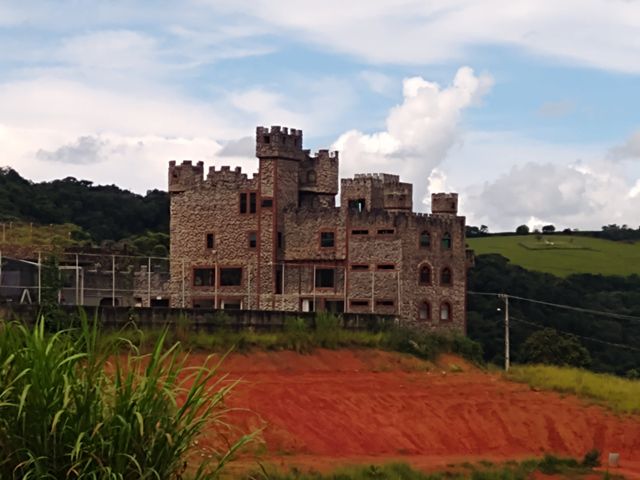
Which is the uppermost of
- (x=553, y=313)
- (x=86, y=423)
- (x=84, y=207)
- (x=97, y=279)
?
(x=84, y=207)

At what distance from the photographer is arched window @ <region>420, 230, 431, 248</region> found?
61719mm

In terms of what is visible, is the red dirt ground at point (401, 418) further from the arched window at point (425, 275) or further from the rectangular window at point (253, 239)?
the rectangular window at point (253, 239)

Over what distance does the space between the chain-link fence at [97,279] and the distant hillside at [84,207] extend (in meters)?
34.2

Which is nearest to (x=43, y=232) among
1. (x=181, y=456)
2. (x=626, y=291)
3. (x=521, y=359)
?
(x=521, y=359)

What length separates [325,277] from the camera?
204 ft

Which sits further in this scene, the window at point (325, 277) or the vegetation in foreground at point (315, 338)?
the window at point (325, 277)

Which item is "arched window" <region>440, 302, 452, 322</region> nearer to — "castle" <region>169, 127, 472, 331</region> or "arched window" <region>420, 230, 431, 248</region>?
"castle" <region>169, 127, 472, 331</region>

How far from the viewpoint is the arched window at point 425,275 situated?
6162cm

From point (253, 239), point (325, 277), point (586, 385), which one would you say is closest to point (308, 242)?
point (325, 277)

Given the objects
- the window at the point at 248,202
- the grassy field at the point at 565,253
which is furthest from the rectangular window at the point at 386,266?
the grassy field at the point at 565,253

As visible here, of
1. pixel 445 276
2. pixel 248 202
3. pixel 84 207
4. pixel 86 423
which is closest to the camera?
pixel 86 423

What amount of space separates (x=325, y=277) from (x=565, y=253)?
4819cm

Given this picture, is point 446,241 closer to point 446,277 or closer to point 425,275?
point 446,277

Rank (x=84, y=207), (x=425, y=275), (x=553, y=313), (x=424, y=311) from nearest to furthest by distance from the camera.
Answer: (x=424, y=311), (x=425, y=275), (x=553, y=313), (x=84, y=207)
